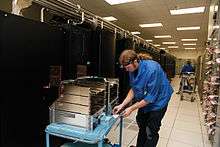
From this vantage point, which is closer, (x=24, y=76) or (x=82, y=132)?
(x=82, y=132)

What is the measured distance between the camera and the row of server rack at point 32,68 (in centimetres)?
197

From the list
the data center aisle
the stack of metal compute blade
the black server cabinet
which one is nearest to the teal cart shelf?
the stack of metal compute blade

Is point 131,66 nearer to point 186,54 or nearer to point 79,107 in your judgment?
point 79,107

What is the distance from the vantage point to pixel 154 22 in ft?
27.2

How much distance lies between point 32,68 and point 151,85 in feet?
4.37

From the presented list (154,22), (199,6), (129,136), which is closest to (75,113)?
(129,136)

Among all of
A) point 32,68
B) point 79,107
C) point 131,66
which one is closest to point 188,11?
point 131,66

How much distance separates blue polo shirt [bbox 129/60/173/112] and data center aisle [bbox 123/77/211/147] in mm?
1199

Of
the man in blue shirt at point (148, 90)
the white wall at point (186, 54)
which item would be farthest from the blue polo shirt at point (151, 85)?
the white wall at point (186, 54)

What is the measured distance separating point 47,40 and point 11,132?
1.12 metres

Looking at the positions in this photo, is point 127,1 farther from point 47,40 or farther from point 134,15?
point 47,40

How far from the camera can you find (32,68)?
2256mm

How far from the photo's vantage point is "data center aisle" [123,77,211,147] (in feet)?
11.0

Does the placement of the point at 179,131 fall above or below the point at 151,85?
below
